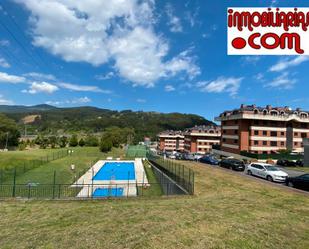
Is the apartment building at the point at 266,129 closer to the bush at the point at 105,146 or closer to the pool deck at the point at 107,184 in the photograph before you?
the pool deck at the point at 107,184

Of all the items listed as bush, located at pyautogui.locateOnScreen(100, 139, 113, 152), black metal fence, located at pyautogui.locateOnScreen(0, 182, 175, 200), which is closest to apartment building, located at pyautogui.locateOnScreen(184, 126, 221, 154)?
bush, located at pyautogui.locateOnScreen(100, 139, 113, 152)

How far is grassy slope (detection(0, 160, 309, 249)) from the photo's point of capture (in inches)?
310

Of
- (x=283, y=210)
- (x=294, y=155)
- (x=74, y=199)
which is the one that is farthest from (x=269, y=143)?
(x=74, y=199)

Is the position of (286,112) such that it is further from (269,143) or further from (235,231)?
Answer: (235,231)

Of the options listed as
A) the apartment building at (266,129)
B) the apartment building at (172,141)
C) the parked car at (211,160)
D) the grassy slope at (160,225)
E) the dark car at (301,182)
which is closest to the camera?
the grassy slope at (160,225)

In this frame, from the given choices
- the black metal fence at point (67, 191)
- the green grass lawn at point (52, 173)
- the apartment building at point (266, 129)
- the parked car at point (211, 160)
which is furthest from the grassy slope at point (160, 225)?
the apartment building at point (266, 129)

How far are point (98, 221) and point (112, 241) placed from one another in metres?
2.56

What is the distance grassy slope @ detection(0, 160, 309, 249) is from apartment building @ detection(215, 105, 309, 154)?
146 ft

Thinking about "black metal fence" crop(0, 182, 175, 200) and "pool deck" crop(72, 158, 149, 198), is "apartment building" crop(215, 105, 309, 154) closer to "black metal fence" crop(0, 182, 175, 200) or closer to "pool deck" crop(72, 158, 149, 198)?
"pool deck" crop(72, 158, 149, 198)

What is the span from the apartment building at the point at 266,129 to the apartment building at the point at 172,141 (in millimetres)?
64957

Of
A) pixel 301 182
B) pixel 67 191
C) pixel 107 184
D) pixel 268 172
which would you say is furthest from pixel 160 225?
pixel 268 172

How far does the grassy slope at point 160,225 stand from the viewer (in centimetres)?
788

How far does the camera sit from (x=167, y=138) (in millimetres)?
129125

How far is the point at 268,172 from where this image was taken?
24.2 meters
